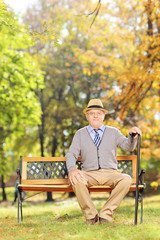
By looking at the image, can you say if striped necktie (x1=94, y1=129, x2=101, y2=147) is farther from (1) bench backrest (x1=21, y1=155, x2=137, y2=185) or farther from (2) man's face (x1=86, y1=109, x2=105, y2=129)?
(1) bench backrest (x1=21, y1=155, x2=137, y2=185)

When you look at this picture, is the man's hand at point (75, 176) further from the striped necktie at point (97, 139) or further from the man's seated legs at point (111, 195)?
the striped necktie at point (97, 139)

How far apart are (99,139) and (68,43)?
31.3ft

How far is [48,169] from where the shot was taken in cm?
539

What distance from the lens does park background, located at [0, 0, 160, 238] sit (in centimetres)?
942

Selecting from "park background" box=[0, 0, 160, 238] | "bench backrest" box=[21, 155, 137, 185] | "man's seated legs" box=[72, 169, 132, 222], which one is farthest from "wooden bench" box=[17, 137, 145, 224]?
"park background" box=[0, 0, 160, 238]

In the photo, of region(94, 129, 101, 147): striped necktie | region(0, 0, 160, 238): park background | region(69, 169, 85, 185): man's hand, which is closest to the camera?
region(69, 169, 85, 185): man's hand

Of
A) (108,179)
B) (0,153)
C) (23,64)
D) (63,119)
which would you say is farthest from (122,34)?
(108,179)

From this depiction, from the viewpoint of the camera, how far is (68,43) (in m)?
13.6

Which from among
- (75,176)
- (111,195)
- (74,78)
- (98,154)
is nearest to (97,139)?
(98,154)

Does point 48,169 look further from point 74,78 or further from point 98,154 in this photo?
point 74,78

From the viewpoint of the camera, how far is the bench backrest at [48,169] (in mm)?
5285

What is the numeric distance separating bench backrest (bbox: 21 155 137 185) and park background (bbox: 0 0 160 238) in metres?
2.83

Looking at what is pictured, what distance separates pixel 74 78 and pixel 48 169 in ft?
29.5

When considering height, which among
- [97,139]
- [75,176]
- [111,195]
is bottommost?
[111,195]
